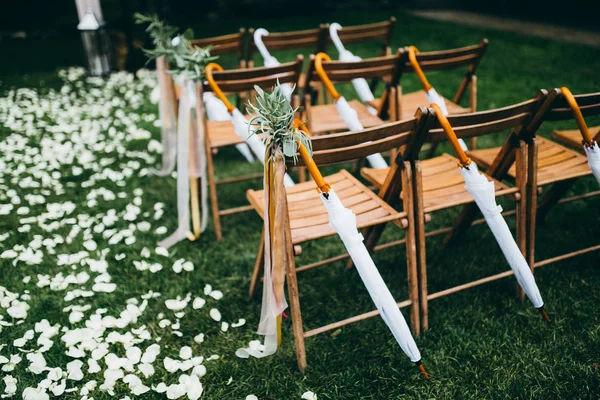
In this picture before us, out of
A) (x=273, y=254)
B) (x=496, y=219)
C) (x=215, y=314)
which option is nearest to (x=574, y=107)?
(x=496, y=219)

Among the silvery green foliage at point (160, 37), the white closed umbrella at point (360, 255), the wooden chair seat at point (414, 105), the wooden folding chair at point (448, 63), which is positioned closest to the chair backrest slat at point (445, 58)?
the wooden folding chair at point (448, 63)

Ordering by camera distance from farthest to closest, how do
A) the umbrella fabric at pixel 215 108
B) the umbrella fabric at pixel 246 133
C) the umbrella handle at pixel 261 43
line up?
1. the umbrella handle at pixel 261 43
2. the umbrella fabric at pixel 215 108
3. the umbrella fabric at pixel 246 133

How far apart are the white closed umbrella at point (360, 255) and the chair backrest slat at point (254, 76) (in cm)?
116

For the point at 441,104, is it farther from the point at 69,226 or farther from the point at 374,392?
the point at 69,226

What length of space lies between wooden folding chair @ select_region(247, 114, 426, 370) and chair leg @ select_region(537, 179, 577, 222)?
1.05m

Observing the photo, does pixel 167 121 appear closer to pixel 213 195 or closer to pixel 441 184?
pixel 213 195

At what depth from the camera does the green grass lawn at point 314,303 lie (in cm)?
217

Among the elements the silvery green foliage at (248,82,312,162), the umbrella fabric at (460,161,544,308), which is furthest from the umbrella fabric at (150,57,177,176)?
the umbrella fabric at (460,161,544,308)

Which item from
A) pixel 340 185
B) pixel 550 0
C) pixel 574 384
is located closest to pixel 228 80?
pixel 340 185

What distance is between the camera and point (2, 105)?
18.8 feet

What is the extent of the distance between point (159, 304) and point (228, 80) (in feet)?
4.38

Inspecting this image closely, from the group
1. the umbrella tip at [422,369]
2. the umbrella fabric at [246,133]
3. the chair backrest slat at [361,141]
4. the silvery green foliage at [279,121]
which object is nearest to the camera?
the silvery green foliage at [279,121]

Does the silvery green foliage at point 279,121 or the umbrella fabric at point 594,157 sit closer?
the silvery green foliage at point 279,121

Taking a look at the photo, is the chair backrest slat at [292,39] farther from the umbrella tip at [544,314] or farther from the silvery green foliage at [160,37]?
the umbrella tip at [544,314]
